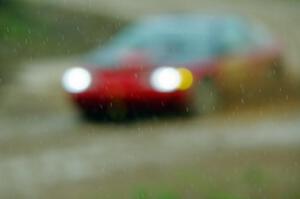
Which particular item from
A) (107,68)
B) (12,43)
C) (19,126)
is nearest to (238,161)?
(107,68)

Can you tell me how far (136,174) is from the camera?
7.91 meters

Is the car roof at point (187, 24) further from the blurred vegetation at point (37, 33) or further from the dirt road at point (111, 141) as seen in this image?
the blurred vegetation at point (37, 33)

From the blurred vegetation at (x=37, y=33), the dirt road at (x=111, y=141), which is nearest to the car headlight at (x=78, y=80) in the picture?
the dirt road at (x=111, y=141)

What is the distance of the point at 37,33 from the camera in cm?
1897

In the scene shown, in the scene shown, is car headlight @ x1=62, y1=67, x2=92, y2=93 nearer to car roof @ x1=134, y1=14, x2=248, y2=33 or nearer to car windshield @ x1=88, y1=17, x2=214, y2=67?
car windshield @ x1=88, y1=17, x2=214, y2=67

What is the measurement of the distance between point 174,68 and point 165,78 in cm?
15

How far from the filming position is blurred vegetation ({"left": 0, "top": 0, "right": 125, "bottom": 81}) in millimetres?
16422

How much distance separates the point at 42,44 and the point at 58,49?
1277 mm

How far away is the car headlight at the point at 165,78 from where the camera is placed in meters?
11.6

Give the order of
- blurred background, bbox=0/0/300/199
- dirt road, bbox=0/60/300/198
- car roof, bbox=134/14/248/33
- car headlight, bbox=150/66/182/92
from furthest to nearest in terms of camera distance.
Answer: car roof, bbox=134/14/248/33
car headlight, bbox=150/66/182/92
dirt road, bbox=0/60/300/198
blurred background, bbox=0/0/300/199

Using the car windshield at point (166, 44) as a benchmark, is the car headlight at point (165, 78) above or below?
below

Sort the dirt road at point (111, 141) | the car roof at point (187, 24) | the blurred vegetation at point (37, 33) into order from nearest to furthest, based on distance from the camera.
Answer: the dirt road at point (111, 141) → the car roof at point (187, 24) → the blurred vegetation at point (37, 33)

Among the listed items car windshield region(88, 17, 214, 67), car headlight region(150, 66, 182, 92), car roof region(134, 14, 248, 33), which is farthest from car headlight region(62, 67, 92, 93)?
car roof region(134, 14, 248, 33)

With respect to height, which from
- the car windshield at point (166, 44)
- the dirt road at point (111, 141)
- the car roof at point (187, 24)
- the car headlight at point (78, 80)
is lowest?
the dirt road at point (111, 141)
